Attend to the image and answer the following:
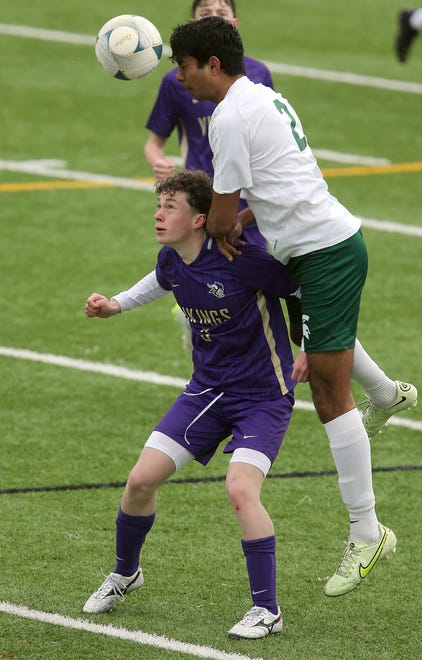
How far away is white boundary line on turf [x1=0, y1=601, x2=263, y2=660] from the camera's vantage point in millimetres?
5043

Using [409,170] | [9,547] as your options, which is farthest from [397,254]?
[9,547]

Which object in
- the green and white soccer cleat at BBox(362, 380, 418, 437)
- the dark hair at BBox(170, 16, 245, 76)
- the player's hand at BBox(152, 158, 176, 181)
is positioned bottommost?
the green and white soccer cleat at BBox(362, 380, 418, 437)

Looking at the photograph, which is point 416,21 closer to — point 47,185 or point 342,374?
point 47,185

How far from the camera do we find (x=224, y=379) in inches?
209

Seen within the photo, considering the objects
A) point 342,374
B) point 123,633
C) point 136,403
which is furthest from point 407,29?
point 123,633

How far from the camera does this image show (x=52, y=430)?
7480mm

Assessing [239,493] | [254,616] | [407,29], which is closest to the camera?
[239,493]

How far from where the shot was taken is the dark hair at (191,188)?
5.28m

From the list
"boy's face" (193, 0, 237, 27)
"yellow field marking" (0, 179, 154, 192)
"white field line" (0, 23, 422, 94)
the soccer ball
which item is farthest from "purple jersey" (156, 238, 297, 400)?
"white field line" (0, 23, 422, 94)

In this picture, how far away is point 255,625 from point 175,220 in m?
1.64

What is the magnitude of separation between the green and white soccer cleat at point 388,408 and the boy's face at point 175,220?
1268mm

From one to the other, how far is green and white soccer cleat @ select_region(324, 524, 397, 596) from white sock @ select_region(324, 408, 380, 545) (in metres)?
0.04

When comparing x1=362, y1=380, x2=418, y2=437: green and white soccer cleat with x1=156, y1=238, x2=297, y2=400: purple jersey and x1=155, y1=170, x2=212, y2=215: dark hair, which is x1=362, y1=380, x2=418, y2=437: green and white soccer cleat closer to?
x1=156, y1=238, x2=297, y2=400: purple jersey

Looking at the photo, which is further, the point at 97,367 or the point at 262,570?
the point at 97,367
